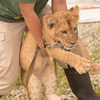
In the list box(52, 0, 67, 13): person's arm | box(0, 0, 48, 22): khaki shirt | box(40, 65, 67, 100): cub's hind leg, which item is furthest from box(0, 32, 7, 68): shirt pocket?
box(52, 0, 67, 13): person's arm

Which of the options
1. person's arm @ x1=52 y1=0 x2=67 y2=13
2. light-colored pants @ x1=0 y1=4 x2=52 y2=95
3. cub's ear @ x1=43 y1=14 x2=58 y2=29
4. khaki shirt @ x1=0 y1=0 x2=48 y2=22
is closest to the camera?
cub's ear @ x1=43 y1=14 x2=58 y2=29

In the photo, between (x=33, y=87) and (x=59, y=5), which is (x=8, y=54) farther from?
(x=59, y=5)

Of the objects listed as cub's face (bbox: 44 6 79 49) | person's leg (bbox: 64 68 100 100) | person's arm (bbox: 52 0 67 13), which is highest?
person's arm (bbox: 52 0 67 13)

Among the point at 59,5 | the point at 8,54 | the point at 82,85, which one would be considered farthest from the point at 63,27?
the point at 82,85

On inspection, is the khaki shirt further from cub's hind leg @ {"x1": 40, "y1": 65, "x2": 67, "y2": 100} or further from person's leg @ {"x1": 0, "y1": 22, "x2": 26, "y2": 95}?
cub's hind leg @ {"x1": 40, "y1": 65, "x2": 67, "y2": 100}

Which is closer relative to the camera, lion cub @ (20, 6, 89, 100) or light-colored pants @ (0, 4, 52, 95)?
lion cub @ (20, 6, 89, 100)

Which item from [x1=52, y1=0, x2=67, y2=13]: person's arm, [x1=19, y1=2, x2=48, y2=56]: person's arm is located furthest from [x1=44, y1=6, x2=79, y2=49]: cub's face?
[x1=52, y1=0, x2=67, y2=13]: person's arm

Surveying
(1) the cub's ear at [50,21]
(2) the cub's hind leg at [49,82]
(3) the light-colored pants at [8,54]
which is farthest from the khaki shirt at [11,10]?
(2) the cub's hind leg at [49,82]

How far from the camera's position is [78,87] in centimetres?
185

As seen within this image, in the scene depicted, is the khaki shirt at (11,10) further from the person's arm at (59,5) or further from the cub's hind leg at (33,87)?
the cub's hind leg at (33,87)

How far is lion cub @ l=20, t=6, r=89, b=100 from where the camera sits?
4.44 ft

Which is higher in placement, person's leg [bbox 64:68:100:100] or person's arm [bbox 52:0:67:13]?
person's arm [bbox 52:0:67:13]

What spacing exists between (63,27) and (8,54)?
1.97ft

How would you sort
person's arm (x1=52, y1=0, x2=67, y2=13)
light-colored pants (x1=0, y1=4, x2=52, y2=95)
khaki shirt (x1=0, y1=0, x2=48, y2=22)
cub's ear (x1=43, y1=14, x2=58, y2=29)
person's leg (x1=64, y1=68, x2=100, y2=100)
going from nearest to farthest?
cub's ear (x1=43, y1=14, x2=58, y2=29) < khaki shirt (x1=0, y1=0, x2=48, y2=22) < light-colored pants (x1=0, y1=4, x2=52, y2=95) < person's arm (x1=52, y1=0, x2=67, y2=13) < person's leg (x1=64, y1=68, x2=100, y2=100)
